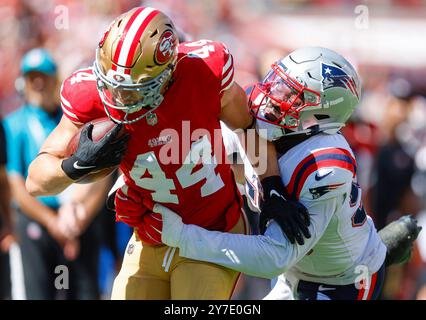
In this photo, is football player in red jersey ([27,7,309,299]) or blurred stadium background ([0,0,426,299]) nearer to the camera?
football player in red jersey ([27,7,309,299])

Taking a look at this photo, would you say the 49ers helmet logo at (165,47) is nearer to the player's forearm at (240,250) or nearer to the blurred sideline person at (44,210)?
the player's forearm at (240,250)

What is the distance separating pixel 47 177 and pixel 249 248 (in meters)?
0.86

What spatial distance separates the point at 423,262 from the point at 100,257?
2629mm

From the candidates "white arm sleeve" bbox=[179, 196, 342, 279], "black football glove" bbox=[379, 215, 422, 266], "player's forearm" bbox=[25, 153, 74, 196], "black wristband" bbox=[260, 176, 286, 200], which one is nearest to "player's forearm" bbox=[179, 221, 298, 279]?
"white arm sleeve" bbox=[179, 196, 342, 279]

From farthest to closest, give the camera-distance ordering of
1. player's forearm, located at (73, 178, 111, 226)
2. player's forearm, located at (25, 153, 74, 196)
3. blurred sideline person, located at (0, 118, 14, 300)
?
1. player's forearm, located at (73, 178, 111, 226)
2. blurred sideline person, located at (0, 118, 14, 300)
3. player's forearm, located at (25, 153, 74, 196)

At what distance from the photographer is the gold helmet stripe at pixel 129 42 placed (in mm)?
3510

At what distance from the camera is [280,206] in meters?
3.71

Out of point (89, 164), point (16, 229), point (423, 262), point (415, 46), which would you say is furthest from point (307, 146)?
point (415, 46)

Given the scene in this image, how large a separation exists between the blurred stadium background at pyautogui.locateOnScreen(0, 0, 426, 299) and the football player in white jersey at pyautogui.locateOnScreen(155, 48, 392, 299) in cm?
187

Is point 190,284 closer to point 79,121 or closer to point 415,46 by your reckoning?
point 79,121

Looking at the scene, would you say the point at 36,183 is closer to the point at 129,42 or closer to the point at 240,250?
the point at 129,42

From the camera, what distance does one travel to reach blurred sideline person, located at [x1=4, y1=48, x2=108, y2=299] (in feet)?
19.8

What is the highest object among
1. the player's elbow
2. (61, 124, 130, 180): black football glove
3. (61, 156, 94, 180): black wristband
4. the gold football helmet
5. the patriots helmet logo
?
the gold football helmet

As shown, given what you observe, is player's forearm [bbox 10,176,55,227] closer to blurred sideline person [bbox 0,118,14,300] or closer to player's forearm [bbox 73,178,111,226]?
player's forearm [bbox 73,178,111,226]
